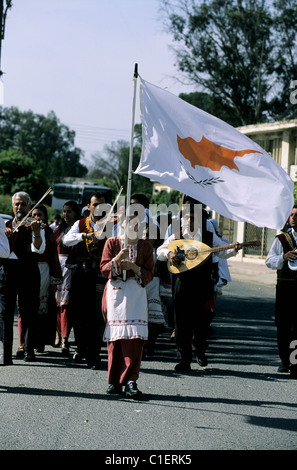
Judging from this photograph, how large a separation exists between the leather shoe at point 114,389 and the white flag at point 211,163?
2.03 m

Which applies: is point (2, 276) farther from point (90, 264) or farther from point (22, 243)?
point (90, 264)

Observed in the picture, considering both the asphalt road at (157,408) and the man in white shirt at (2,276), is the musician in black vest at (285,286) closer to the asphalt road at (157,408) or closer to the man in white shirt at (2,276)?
the asphalt road at (157,408)

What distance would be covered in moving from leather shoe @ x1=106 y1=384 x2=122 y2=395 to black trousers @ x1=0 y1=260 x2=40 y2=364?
53.3 inches

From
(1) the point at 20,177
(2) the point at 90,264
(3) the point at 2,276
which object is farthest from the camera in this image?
(1) the point at 20,177

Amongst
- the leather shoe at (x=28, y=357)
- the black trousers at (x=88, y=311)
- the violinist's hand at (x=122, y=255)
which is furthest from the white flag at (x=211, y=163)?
the leather shoe at (x=28, y=357)

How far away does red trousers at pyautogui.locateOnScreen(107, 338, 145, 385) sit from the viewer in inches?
280

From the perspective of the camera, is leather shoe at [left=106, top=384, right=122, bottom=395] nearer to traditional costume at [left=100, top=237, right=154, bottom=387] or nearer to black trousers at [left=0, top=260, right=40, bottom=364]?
traditional costume at [left=100, top=237, right=154, bottom=387]

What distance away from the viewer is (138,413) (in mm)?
6398

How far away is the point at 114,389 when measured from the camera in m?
7.21

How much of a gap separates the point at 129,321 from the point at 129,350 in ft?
0.93

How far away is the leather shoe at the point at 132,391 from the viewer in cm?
700

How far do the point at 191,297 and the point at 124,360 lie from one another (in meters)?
1.79

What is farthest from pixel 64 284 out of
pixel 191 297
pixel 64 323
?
pixel 191 297
